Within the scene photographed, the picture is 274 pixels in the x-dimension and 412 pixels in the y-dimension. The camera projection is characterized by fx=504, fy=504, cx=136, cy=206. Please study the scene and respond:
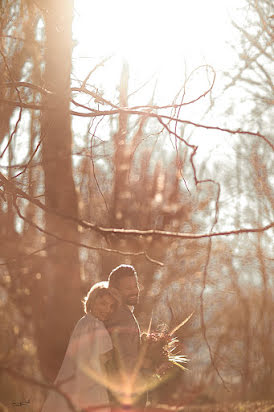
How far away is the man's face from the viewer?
145 inches

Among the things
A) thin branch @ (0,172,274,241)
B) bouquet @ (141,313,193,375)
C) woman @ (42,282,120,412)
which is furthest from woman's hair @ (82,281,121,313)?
thin branch @ (0,172,274,241)

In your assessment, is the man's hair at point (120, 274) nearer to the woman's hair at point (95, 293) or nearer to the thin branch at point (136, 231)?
the woman's hair at point (95, 293)

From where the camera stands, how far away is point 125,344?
11.5 feet

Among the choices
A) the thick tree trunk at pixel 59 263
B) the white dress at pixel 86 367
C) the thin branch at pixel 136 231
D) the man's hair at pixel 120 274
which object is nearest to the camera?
the thin branch at pixel 136 231

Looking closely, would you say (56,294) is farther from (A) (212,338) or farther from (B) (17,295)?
(A) (212,338)

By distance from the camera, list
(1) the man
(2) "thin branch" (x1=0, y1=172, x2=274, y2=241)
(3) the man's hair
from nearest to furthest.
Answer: (2) "thin branch" (x1=0, y1=172, x2=274, y2=241)
(1) the man
(3) the man's hair

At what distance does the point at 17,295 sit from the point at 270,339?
7524 millimetres

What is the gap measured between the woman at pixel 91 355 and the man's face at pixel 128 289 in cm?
8

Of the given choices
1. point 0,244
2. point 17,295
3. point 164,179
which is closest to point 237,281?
point 164,179

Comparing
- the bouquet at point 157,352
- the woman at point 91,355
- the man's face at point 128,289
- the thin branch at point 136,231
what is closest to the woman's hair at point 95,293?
the woman at point 91,355

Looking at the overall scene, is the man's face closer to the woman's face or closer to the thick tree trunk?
the woman's face

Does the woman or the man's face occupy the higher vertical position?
the man's face

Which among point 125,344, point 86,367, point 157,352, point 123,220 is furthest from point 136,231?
point 123,220

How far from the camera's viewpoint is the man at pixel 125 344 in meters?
3.45
